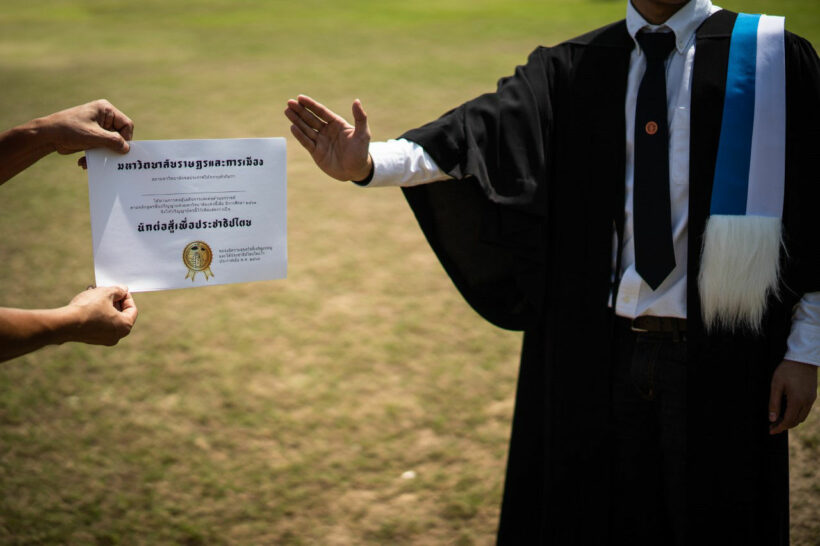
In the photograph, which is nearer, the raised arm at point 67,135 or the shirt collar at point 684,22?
the raised arm at point 67,135

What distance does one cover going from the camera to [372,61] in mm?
14734

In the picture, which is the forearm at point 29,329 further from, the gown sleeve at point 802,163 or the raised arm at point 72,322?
the gown sleeve at point 802,163

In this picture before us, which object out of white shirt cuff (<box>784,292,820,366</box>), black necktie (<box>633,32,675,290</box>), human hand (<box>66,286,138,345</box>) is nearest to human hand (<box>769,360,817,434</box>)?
white shirt cuff (<box>784,292,820,366</box>)

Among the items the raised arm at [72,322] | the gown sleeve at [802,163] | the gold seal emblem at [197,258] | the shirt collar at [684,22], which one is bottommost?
the raised arm at [72,322]

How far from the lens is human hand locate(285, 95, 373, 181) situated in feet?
6.84

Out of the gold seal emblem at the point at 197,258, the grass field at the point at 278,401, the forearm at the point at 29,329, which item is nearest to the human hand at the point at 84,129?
the gold seal emblem at the point at 197,258

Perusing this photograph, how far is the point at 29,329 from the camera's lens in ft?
5.81

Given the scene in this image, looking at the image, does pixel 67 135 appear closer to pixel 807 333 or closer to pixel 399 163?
pixel 399 163

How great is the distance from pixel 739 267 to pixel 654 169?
383mm

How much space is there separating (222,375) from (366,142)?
9.35 ft

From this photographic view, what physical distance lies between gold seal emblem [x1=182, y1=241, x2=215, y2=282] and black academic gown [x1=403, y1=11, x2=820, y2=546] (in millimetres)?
727

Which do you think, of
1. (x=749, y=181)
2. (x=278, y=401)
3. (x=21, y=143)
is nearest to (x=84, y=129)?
(x=21, y=143)

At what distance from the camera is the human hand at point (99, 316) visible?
1882mm

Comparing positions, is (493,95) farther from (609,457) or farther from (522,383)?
(609,457)
